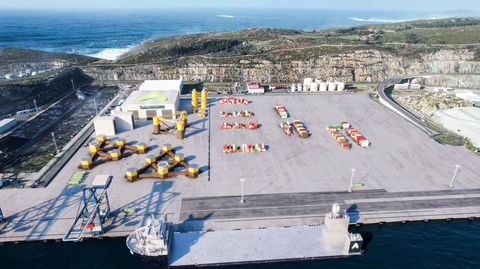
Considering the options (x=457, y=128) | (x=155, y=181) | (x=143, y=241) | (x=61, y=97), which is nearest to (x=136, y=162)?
(x=155, y=181)

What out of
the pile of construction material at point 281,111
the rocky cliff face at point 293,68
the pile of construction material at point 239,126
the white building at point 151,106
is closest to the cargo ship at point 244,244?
the pile of construction material at point 239,126

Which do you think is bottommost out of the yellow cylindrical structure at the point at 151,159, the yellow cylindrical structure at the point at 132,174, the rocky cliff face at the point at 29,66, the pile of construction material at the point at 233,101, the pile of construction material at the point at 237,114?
the yellow cylindrical structure at the point at 132,174

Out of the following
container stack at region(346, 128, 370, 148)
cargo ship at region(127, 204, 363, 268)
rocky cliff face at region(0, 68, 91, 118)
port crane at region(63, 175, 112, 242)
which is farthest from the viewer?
rocky cliff face at region(0, 68, 91, 118)

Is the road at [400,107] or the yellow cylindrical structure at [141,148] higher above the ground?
the road at [400,107]

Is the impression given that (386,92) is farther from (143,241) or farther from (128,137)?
(143,241)

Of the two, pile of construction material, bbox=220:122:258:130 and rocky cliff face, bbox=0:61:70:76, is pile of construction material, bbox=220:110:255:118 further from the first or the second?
rocky cliff face, bbox=0:61:70:76

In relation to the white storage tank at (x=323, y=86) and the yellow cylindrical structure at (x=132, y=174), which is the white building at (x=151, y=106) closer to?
the yellow cylindrical structure at (x=132, y=174)

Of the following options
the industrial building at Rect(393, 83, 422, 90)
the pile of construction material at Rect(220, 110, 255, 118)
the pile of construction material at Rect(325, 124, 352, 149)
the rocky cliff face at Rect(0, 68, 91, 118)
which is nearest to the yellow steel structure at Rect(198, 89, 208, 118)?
the pile of construction material at Rect(220, 110, 255, 118)
